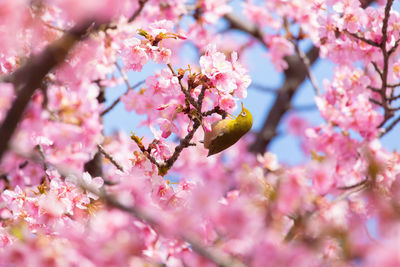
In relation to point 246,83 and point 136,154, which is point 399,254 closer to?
point 246,83

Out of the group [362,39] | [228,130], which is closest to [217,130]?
[228,130]

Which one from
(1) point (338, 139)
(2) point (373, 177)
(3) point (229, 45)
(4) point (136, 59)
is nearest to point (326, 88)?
(1) point (338, 139)

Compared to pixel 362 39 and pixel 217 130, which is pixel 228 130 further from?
pixel 362 39

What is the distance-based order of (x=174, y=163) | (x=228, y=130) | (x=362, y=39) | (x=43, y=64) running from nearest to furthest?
(x=43, y=64)
(x=228, y=130)
(x=174, y=163)
(x=362, y=39)

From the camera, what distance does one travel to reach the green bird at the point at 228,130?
2.69m

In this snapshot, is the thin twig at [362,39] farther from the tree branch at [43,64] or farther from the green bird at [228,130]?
the tree branch at [43,64]

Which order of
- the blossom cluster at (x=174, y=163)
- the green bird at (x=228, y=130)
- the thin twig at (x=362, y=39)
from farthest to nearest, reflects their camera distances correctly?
the thin twig at (x=362, y=39) < the green bird at (x=228, y=130) < the blossom cluster at (x=174, y=163)

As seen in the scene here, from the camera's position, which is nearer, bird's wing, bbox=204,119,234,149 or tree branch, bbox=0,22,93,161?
tree branch, bbox=0,22,93,161

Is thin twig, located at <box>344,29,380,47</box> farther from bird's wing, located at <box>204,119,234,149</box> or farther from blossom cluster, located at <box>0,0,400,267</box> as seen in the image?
bird's wing, located at <box>204,119,234,149</box>

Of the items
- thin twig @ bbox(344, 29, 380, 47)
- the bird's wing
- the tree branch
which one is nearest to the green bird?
the bird's wing

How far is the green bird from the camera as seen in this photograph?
2.69m

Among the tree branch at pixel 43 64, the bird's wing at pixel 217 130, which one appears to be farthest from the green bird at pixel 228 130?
the tree branch at pixel 43 64

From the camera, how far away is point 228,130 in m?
2.69

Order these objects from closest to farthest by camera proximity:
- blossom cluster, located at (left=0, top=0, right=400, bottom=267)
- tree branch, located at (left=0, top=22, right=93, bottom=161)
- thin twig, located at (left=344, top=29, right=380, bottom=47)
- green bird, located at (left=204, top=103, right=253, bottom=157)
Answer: tree branch, located at (left=0, top=22, right=93, bottom=161) < blossom cluster, located at (left=0, top=0, right=400, bottom=267) < green bird, located at (left=204, top=103, right=253, bottom=157) < thin twig, located at (left=344, top=29, right=380, bottom=47)
